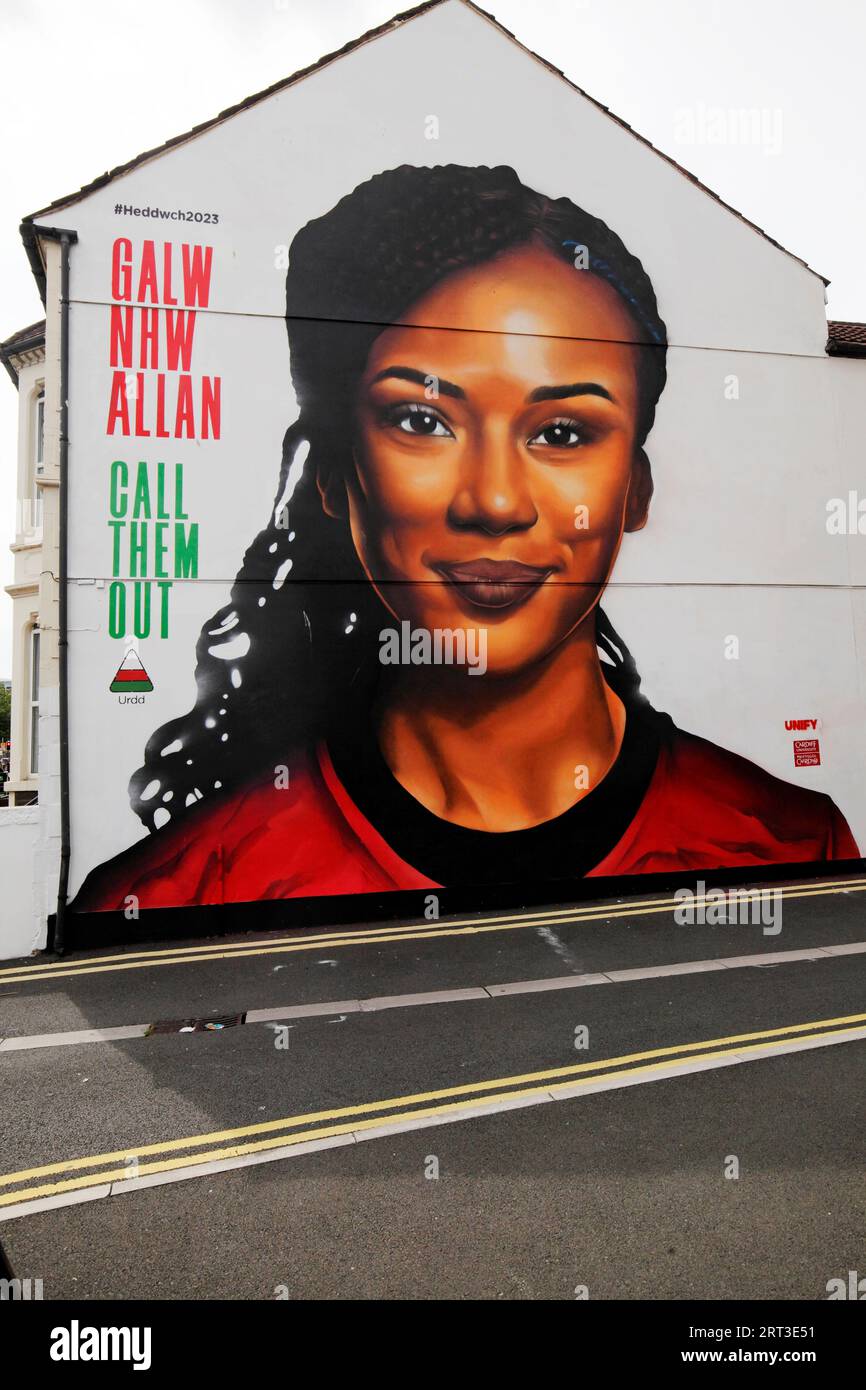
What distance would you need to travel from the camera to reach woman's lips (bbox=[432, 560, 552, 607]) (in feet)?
36.6

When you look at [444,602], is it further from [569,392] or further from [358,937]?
[358,937]

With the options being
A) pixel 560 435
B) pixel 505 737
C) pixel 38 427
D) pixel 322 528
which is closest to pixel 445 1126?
pixel 505 737

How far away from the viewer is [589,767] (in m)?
11.5

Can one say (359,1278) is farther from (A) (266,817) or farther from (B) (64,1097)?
(A) (266,817)

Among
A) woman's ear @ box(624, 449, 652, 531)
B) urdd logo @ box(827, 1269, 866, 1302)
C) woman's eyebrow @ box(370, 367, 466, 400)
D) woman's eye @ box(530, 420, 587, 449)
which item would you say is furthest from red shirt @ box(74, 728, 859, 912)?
urdd logo @ box(827, 1269, 866, 1302)

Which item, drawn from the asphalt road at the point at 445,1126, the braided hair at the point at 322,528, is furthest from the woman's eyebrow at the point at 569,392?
the asphalt road at the point at 445,1126

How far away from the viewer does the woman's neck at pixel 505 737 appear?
10953 mm

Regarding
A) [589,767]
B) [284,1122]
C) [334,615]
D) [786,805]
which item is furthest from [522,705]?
[284,1122]

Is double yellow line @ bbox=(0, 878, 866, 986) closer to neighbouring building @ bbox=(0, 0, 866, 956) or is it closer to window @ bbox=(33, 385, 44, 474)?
neighbouring building @ bbox=(0, 0, 866, 956)

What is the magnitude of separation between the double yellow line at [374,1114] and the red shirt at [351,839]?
4.94m
